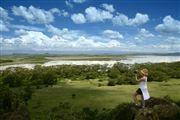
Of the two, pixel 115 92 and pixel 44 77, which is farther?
pixel 44 77

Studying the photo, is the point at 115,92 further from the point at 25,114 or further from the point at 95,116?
the point at 25,114

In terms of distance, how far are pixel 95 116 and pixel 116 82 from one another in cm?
2952

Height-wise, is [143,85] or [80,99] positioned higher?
[143,85]

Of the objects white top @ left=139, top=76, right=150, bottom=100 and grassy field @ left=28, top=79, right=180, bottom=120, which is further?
grassy field @ left=28, top=79, right=180, bottom=120

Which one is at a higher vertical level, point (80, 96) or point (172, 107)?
point (172, 107)

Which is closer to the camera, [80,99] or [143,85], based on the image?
[143,85]

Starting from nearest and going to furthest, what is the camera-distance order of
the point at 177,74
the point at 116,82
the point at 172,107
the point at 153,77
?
the point at 172,107
the point at 116,82
the point at 153,77
the point at 177,74

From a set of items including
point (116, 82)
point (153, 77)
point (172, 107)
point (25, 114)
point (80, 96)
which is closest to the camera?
point (172, 107)

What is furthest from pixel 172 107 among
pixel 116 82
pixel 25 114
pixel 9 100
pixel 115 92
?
pixel 116 82

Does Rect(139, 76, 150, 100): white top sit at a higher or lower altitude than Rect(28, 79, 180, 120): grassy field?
higher

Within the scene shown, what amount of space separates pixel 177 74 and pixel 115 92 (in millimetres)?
23235

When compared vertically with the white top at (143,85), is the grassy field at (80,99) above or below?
below

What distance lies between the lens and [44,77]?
5341 cm

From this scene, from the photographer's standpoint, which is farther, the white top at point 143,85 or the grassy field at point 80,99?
the grassy field at point 80,99
